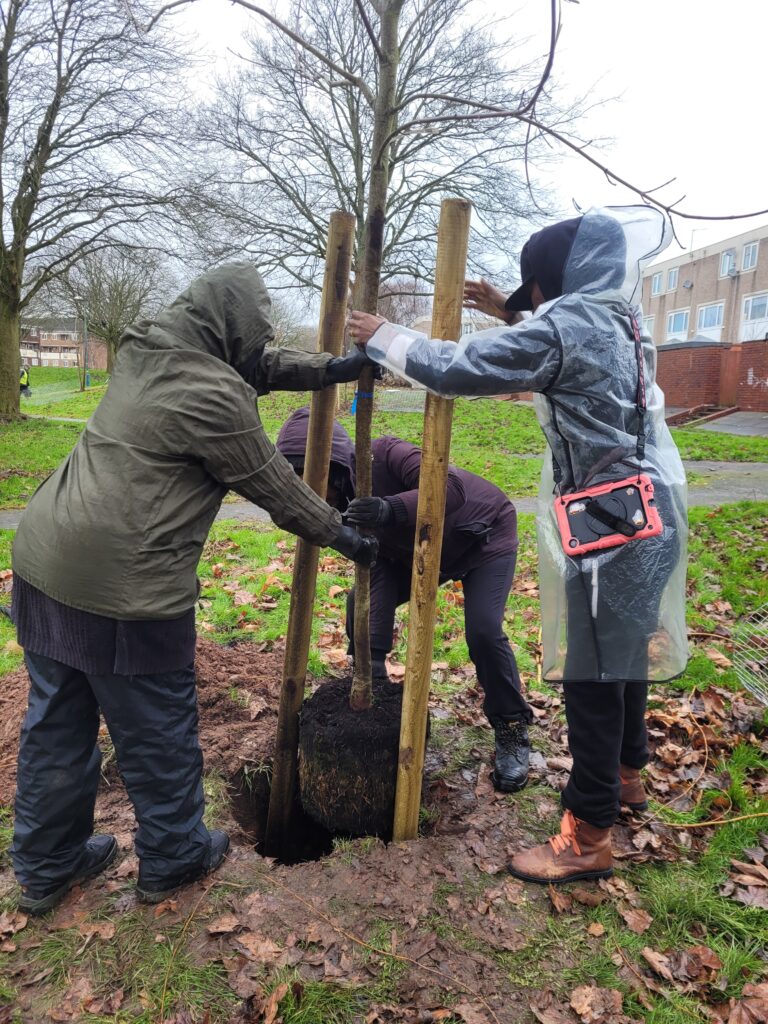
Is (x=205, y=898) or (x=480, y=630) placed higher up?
(x=480, y=630)

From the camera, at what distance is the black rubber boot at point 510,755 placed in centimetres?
315

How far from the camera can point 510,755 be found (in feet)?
10.5

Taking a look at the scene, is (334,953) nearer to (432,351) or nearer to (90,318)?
(432,351)

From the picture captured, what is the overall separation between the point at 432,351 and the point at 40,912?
240 cm

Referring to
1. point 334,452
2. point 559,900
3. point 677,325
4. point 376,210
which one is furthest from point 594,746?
point 677,325

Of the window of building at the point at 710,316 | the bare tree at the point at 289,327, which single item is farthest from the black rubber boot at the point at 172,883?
the window of building at the point at 710,316

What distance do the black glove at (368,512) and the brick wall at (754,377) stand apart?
73.3 feet

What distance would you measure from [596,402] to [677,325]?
180 ft

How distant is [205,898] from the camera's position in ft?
8.04

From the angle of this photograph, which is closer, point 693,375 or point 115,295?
point 693,375

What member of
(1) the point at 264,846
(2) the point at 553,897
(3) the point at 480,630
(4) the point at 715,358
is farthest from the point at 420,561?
(4) the point at 715,358

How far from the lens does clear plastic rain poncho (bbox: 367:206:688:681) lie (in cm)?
217

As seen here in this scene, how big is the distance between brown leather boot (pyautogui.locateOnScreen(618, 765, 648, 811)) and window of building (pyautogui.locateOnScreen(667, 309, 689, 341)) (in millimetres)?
52600

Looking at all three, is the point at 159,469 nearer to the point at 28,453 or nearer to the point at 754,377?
the point at 28,453
